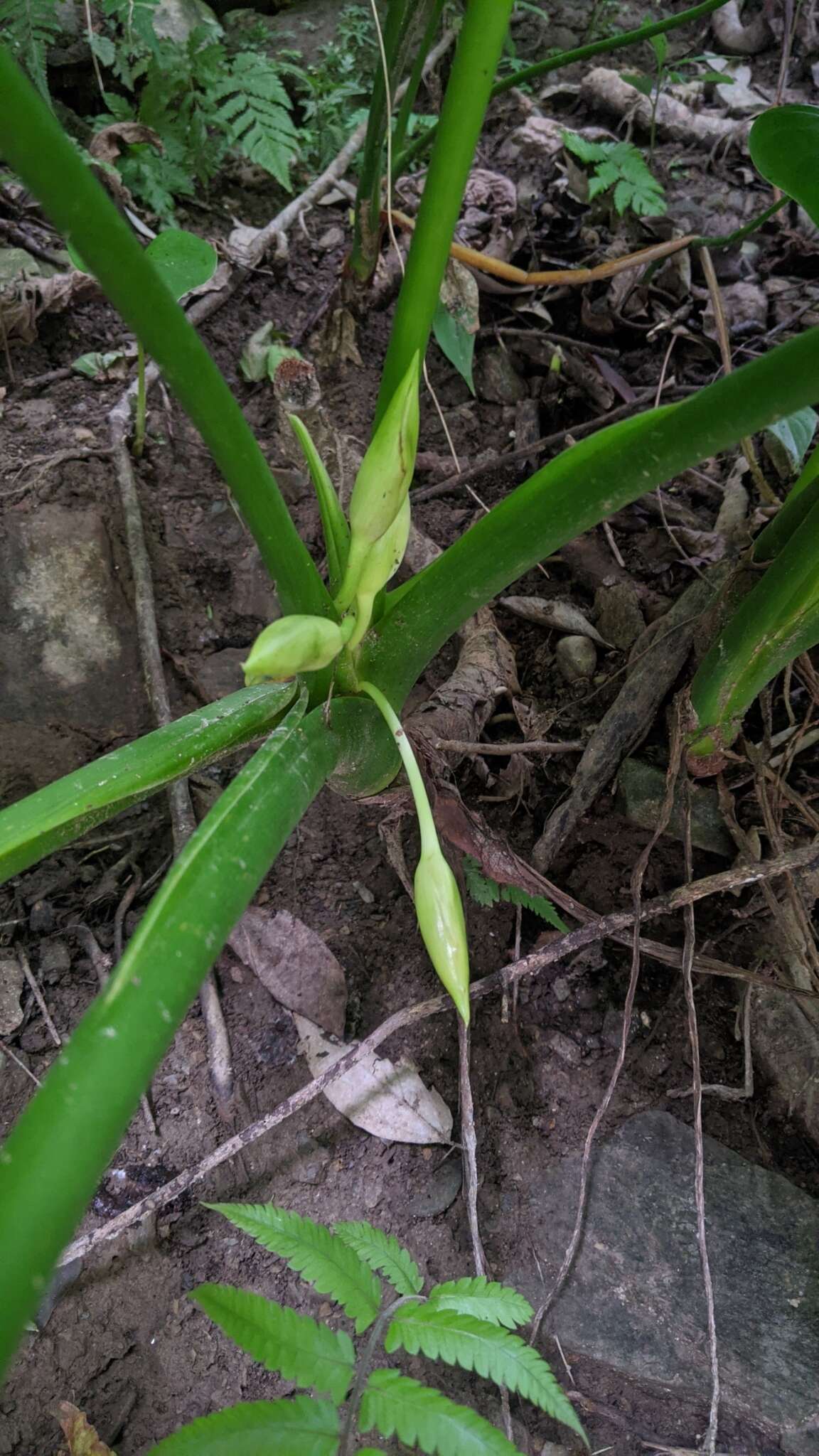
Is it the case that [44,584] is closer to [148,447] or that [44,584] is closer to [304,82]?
[148,447]

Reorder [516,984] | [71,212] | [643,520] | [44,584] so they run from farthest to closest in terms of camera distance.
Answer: [643,520] → [44,584] → [516,984] → [71,212]

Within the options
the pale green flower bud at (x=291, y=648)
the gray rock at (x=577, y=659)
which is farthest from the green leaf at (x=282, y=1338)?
the gray rock at (x=577, y=659)

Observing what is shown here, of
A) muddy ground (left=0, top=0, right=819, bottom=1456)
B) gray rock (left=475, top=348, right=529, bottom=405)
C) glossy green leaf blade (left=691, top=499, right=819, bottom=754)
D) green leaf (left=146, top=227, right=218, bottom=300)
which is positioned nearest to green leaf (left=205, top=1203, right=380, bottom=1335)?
muddy ground (left=0, top=0, right=819, bottom=1456)

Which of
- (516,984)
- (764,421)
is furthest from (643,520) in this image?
(764,421)

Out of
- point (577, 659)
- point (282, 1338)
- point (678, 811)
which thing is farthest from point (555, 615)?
point (282, 1338)

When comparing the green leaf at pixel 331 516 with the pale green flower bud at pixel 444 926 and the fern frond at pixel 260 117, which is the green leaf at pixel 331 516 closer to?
the pale green flower bud at pixel 444 926

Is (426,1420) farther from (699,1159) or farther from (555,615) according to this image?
(555,615)
